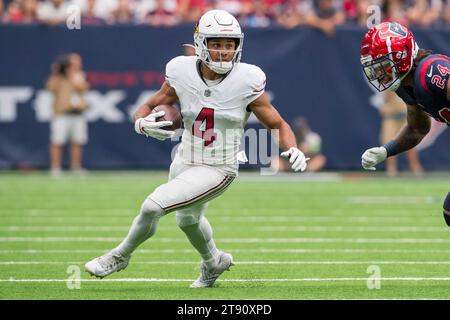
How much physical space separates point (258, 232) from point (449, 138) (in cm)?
614

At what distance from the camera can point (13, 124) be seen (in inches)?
583

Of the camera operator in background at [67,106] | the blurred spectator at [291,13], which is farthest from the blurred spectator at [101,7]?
the blurred spectator at [291,13]

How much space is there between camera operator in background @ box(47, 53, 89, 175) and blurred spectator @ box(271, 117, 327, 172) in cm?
275

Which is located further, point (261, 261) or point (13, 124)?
point (13, 124)

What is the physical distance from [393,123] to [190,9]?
3.36 m

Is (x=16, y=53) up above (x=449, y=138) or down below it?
above

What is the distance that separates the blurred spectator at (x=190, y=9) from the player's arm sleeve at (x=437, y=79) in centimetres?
942

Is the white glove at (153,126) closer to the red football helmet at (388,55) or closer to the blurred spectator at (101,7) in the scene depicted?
the red football helmet at (388,55)

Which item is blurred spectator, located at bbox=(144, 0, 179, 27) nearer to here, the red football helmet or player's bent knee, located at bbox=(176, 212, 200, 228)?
player's bent knee, located at bbox=(176, 212, 200, 228)

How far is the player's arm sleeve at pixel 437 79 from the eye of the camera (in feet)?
19.1

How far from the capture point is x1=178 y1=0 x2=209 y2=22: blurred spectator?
15.2 m

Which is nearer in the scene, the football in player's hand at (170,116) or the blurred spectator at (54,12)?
the football in player's hand at (170,116)
